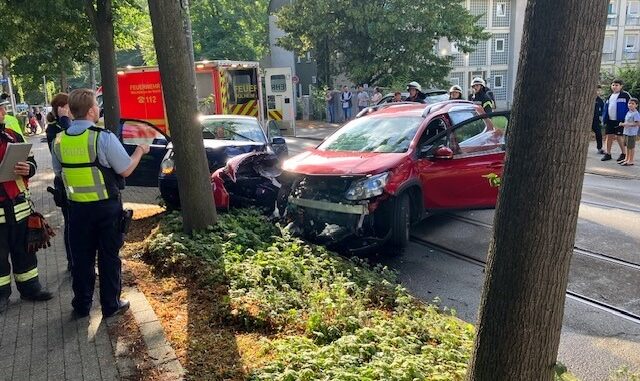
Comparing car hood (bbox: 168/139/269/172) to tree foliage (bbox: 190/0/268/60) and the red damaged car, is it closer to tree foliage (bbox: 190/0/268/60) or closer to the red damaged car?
the red damaged car

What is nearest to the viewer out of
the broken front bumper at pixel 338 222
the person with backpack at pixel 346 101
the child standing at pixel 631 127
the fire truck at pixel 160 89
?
the broken front bumper at pixel 338 222

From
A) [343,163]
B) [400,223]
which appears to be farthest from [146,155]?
[400,223]

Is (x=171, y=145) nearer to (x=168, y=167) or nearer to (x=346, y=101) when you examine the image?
(x=168, y=167)

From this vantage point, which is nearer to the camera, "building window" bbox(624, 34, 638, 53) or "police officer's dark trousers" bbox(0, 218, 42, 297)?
"police officer's dark trousers" bbox(0, 218, 42, 297)

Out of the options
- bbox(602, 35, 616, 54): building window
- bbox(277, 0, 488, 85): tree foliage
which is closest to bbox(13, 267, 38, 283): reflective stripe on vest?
bbox(277, 0, 488, 85): tree foliage

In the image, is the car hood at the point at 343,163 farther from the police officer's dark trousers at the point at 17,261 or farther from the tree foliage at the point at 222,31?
the tree foliage at the point at 222,31

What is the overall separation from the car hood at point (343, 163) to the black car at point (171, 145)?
184 centimetres

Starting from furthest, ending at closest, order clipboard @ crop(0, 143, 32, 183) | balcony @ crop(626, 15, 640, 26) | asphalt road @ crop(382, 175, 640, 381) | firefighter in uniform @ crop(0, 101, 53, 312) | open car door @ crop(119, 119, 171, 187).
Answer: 1. balcony @ crop(626, 15, 640, 26)
2. open car door @ crop(119, 119, 171, 187)
3. firefighter in uniform @ crop(0, 101, 53, 312)
4. clipboard @ crop(0, 143, 32, 183)
5. asphalt road @ crop(382, 175, 640, 381)

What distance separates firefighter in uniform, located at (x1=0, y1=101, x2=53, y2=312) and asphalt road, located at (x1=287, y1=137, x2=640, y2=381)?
11.6 feet

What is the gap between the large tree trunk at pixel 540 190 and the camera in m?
2.10

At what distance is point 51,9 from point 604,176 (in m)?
11.2

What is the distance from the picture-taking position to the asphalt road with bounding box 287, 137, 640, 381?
4211 millimetres

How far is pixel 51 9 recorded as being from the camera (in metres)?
10.1

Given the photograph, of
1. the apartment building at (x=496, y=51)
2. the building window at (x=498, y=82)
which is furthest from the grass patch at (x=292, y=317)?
the building window at (x=498, y=82)
